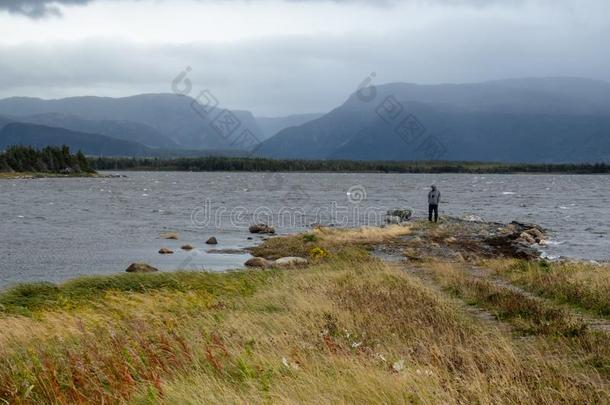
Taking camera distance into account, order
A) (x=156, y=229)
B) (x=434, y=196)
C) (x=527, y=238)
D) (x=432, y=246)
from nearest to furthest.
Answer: (x=432, y=246), (x=527, y=238), (x=434, y=196), (x=156, y=229)

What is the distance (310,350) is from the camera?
403 inches

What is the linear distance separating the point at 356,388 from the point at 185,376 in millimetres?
2482

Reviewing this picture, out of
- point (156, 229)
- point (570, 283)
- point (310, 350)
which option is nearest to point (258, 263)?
Result: point (570, 283)

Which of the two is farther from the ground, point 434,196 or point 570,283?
point 434,196

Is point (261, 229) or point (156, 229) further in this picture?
point (156, 229)

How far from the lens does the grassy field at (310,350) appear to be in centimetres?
815

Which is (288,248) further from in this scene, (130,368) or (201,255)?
(130,368)

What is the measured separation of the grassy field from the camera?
321 inches

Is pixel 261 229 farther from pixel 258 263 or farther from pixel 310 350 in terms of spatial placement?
pixel 310 350

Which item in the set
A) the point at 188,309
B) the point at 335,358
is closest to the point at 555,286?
the point at 188,309

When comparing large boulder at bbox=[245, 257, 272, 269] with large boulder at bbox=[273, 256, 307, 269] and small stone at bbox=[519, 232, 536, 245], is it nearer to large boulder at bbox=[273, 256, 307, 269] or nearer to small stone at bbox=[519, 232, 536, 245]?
large boulder at bbox=[273, 256, 307, 269]

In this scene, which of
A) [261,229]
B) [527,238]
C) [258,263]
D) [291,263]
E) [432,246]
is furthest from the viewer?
[261,229]

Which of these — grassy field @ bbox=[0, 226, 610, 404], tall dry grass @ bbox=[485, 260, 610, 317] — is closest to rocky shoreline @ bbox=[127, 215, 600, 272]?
tall dry grass @ bbox=[485, 260, 610, 317]

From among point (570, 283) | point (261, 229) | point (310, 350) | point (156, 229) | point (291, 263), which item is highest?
point (310, 350)
